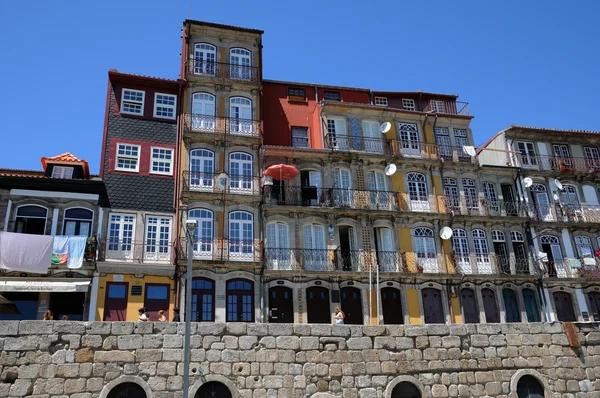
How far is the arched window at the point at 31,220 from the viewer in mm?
21250

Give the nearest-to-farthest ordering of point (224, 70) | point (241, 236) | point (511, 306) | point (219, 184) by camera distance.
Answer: point (241, 236), point (219, 184), point (511, 306), point (224, 70)

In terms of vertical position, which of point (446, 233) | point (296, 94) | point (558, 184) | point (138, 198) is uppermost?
point (296, 94)

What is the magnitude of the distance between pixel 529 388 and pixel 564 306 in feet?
41.4

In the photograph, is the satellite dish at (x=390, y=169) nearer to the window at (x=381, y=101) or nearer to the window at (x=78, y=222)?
the window at (x=381, y=101)

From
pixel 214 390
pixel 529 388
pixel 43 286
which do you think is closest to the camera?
pixel 214 390

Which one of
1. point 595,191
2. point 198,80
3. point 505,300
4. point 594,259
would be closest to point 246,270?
point 198,80

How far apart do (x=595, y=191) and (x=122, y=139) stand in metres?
24.8

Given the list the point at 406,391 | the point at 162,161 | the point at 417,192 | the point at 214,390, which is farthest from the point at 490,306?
the point at 162,161

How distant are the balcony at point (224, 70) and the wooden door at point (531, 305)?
53.7ft

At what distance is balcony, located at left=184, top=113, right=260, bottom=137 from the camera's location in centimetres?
2450

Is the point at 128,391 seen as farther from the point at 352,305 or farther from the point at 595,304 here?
the point at 595,304

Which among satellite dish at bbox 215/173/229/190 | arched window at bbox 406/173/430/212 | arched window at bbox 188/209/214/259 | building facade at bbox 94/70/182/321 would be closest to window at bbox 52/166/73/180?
building facade at bbox 94/70/182/321

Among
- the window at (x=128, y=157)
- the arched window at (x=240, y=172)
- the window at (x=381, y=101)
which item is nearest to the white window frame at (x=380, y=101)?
the window at (x=381, y=101)

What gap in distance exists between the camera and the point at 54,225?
21.4 metres
